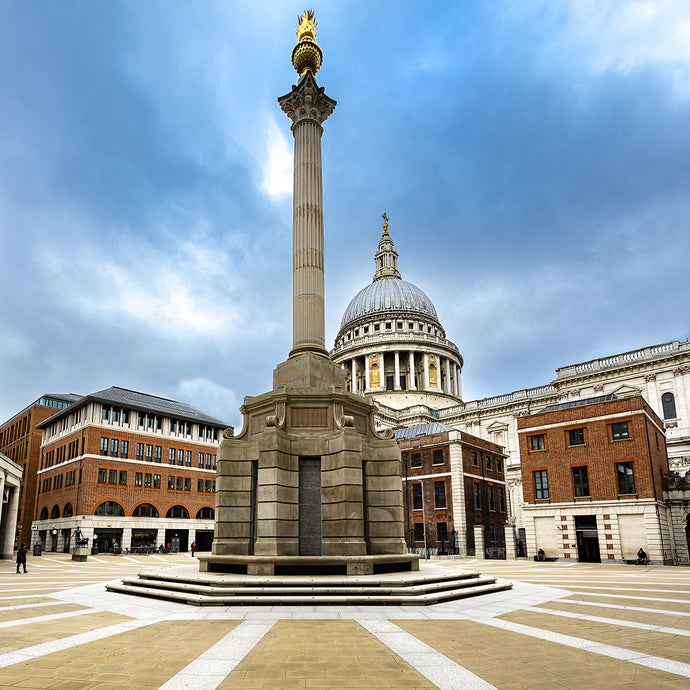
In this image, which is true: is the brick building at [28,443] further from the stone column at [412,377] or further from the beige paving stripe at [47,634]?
the beige paving stripe at [47,634]

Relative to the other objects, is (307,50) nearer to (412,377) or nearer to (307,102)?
(307,102)

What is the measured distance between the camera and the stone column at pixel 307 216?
22469 mm

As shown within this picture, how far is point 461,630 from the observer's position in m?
11.4

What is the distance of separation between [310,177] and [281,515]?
1372 cm

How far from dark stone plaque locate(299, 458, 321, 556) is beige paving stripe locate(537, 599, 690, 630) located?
6844mm

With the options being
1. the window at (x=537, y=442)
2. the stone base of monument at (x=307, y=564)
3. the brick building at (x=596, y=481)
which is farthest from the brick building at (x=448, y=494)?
the stone base of monument at (x=307, y=564)

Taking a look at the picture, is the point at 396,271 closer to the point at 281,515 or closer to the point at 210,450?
the point at 210,450

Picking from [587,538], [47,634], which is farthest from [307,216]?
[587,538]

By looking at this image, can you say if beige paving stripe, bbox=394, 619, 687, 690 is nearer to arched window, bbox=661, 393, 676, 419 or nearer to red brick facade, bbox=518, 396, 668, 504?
red brick facade, bbox=518, 396, 668, 504

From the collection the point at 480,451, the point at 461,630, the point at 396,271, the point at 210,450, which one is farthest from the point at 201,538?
the point at 396,271

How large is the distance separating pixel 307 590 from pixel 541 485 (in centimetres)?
3489

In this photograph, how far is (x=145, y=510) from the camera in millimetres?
64312

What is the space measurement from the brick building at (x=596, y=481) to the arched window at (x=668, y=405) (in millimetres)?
26730

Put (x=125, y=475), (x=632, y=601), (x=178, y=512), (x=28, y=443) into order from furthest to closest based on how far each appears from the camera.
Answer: (x=28, y=443)
(x=178, y=512)
(x=125, y=475)
(x=632, y=601)
